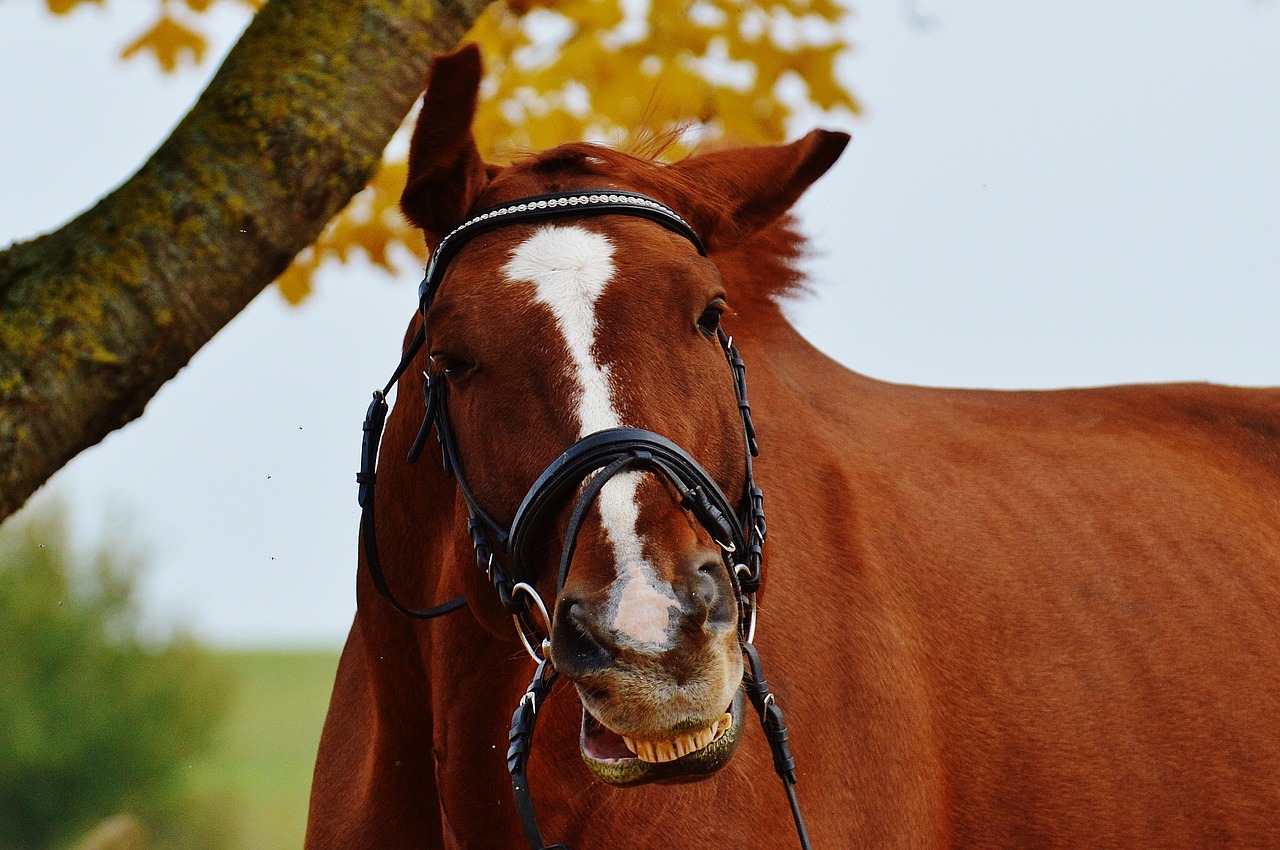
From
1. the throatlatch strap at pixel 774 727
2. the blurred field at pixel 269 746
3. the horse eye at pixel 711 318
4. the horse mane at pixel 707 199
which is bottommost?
the blurred field at pixel 269 746

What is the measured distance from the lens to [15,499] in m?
2.86

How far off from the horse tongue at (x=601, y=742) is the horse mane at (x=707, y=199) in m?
1.09

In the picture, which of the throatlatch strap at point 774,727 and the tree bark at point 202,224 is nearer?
the throatlatch strap at point 774,727

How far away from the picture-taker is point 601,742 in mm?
2061

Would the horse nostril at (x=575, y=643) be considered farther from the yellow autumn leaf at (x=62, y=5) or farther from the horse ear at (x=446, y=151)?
the yellow autumn leaf at (x=62, y=5)

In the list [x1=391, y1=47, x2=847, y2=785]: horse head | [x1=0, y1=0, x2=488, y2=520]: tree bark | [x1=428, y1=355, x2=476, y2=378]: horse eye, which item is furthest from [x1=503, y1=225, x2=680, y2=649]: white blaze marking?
[x1=0, y1=0, x2=488, y2=520]: tree bark

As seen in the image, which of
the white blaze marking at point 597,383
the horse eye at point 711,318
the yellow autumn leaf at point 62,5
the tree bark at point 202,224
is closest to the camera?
the white blaze marking at point 597,383

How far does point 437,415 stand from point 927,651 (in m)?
1.42

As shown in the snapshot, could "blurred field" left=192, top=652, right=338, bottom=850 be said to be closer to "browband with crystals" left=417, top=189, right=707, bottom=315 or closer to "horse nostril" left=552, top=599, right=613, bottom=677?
"browband with crystals" left=417, top=189, right=707, bottom=315

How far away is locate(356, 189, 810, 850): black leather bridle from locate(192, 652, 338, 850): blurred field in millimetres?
15052

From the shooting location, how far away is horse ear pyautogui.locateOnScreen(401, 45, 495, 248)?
2471mm

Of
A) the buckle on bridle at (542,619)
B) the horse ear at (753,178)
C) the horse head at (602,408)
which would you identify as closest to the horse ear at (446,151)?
the horse head at (602,408)

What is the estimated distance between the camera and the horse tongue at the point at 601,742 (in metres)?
2.02

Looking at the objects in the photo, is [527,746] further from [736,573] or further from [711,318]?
[711,318]
